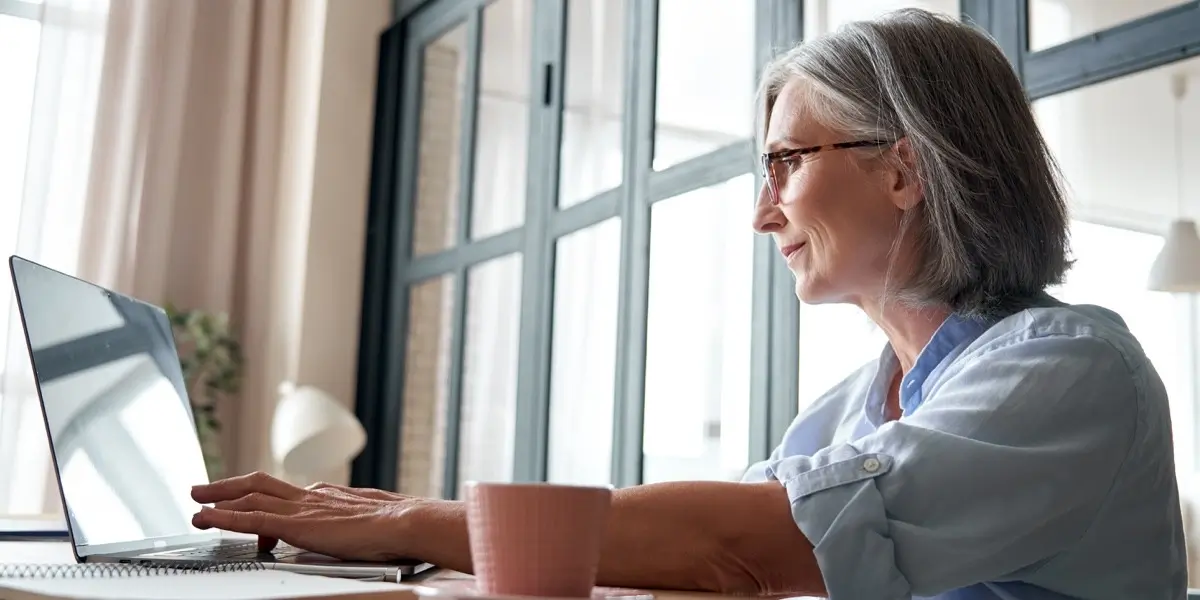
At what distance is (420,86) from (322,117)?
1.15 ft

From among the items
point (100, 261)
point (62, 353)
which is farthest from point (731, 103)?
point (100, 261)

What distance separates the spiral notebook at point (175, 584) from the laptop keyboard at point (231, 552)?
11 cm

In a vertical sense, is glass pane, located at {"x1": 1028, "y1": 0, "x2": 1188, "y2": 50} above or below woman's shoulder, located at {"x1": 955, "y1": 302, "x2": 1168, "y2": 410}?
above

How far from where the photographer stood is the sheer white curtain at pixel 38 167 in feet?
12.1

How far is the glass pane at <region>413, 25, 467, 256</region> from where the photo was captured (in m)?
3.56

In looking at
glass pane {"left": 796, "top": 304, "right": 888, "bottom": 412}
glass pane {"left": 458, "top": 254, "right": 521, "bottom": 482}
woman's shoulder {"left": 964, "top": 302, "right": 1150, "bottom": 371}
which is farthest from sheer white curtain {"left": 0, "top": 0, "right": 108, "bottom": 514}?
woman's shoulder {"left": 964, "top": 302, "right": 1150, "bottom": 371}

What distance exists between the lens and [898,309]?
1.16m

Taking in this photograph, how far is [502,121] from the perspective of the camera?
3.29 meters

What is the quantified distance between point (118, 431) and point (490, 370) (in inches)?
85.8

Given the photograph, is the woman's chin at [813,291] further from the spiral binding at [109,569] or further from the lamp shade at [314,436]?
the lamp shade at [314,436]

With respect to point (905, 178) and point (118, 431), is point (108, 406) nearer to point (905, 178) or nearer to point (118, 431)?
point (118, 431)

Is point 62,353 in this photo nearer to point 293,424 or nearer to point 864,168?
point 864,168

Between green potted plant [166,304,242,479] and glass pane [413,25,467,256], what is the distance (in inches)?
28.9

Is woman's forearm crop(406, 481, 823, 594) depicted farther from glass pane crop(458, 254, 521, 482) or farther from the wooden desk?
glass pane crop(458, 254, 521, 482)
